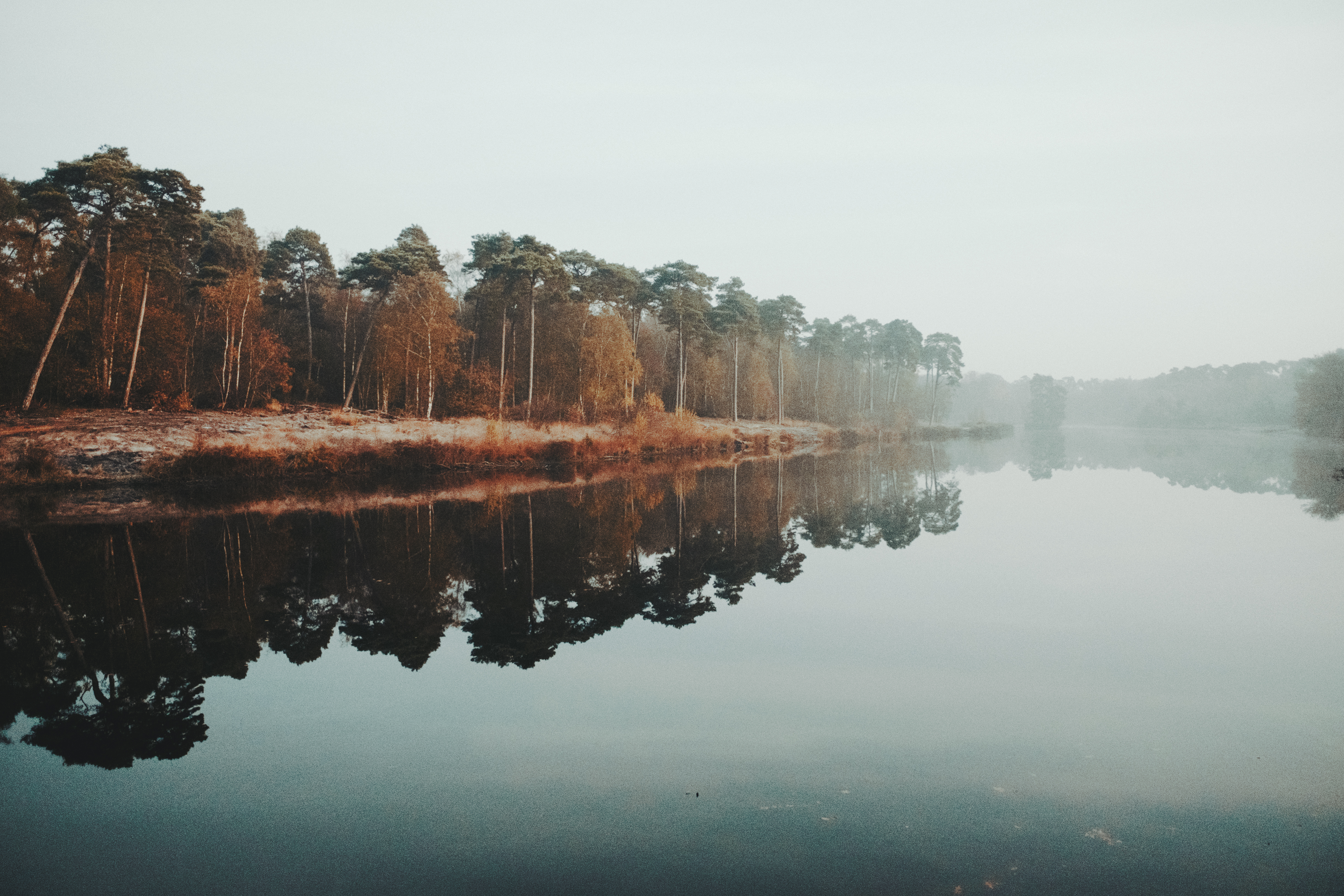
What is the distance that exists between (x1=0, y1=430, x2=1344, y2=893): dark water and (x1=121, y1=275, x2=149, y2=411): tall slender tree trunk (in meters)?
15.9

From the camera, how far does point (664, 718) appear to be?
5.91 m

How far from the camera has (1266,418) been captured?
101 m

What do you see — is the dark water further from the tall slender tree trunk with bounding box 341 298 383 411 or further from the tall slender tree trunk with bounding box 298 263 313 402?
the tall slender tree trunk with bounding box 298 263 313 402

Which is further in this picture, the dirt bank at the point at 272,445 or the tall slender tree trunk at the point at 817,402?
the tall slender tree trunk at the point at 817,402

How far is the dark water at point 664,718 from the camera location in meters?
3.94

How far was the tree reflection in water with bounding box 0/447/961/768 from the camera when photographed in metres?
6.41

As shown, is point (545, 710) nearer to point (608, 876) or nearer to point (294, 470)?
point (608, 876)

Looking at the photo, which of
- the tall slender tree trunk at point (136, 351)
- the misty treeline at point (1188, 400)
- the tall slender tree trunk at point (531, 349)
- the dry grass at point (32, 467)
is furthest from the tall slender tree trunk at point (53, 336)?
the misty treeline at point (1188, 400)

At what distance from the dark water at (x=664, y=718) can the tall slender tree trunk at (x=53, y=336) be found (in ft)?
47.4

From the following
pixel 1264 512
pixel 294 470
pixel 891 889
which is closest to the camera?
pixel 891 889

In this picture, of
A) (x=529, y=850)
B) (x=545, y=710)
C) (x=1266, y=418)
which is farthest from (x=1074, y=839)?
(x=1266, y=418)

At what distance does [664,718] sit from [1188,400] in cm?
15565

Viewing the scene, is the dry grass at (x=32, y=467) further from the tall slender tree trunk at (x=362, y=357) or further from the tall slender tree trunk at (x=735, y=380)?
the tall slender tree trunk at (x=735, y=380)

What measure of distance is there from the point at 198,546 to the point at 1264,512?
81.2 ft
